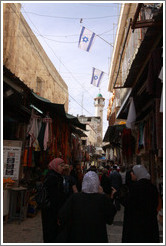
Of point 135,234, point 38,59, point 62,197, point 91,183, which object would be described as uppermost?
point 38,59

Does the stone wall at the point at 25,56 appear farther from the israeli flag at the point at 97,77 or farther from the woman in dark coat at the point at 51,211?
the woman in dark coat at the point at 51,211

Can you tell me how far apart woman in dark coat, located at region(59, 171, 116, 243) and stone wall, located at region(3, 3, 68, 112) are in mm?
7638

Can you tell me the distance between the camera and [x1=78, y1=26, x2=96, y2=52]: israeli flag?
31.8ft

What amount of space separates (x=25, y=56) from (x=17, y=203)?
22.6ft

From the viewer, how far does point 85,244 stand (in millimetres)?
2432

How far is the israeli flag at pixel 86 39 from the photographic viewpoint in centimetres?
970

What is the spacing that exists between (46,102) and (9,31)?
4507mm

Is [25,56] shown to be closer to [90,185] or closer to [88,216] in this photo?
[90,185]

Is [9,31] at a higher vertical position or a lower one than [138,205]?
higher

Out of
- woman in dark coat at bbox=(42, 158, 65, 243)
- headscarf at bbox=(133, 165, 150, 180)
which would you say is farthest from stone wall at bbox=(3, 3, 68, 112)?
headscarf at bbox=(133, 165, 150, 180)

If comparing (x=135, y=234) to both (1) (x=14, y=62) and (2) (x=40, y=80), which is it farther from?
(2) (x=40, y=80)

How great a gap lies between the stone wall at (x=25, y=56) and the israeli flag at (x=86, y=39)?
2742mm

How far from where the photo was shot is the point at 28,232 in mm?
5250

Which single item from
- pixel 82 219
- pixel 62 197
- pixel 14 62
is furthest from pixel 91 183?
pixel 14 62
